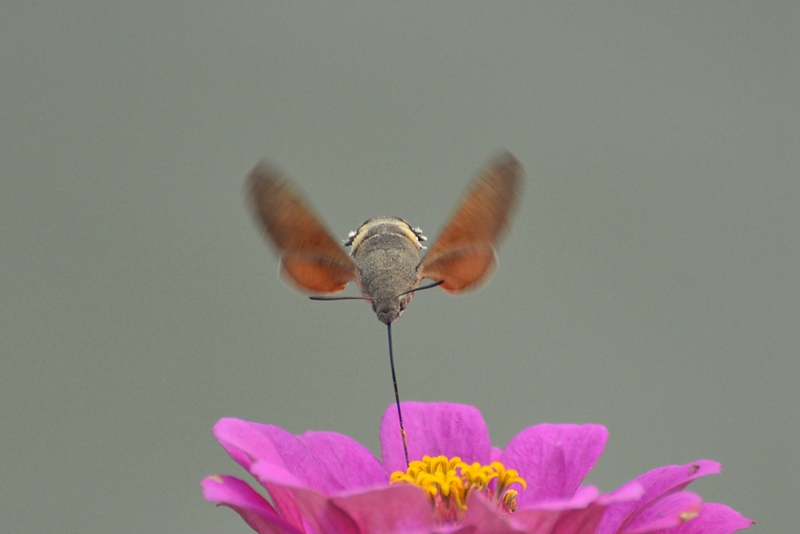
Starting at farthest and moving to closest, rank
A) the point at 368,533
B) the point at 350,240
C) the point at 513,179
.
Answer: the point at 350,240 < the point at 513,179 < the point at 368,533

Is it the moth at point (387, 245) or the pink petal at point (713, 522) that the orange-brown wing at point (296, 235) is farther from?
the pink petal at point (713, 522)

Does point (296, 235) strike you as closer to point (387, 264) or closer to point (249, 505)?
point (387, 264)

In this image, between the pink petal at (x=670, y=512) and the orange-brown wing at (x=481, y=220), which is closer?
the pink petal at (x=670, y=512)

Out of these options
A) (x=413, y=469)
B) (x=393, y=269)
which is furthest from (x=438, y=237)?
(x=413, y=469)

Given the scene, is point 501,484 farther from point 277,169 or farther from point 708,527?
point 277,169

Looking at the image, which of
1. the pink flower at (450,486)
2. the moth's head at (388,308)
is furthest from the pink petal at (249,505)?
the moth's head at (388,308)

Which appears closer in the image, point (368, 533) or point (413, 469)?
point (368, 533)

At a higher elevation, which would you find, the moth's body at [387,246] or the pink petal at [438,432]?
the moth's body at [387,246]

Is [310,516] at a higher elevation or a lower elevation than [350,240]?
lower
